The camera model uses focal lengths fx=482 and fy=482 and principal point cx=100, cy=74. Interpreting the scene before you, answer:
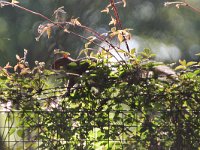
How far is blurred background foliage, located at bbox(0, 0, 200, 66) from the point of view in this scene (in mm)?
5930

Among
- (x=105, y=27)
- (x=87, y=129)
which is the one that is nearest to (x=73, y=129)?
(x=87, y=129)

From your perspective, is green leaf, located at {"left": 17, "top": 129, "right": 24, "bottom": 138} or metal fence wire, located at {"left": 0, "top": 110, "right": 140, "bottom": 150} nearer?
metal fence wire, located at {"left": 0, "top": 110, "right": 140, "bottom": 150}

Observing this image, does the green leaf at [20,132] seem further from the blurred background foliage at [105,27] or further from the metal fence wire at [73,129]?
the blurred background foliage at [105,27]

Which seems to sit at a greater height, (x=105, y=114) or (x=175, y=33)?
(x=175, y=33)

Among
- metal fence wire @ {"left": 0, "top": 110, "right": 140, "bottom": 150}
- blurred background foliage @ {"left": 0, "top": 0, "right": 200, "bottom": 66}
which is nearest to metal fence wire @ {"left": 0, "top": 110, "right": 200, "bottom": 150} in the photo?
metal fence wire @ {"left": 0, "top": 110, "right": 140, "bottom": 150}

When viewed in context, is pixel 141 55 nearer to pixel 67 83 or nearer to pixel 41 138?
pixel 67 83

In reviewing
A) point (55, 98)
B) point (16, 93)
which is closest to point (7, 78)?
point (16, 93)

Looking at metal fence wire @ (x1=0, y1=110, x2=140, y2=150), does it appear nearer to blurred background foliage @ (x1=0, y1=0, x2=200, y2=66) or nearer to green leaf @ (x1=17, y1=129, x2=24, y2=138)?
green leaf @ (x1=17, y1=129, x2=24, y2=138)

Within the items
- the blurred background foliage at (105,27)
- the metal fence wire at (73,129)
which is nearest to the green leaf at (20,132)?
the metal fence wire at (73,129)

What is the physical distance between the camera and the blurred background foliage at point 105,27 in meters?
5.93

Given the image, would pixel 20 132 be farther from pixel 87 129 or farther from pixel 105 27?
pixel 105 27

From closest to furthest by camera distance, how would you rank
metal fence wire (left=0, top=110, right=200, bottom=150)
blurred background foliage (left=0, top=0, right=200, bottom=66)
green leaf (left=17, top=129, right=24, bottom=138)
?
1. metal fence wire (left=0, top=110, right=200, bottom=150)
2. green leaf (left=17, top=129, right=24, bottom=138)
3. blurred background foliage (left=0, top=0, right=200, bottom=66)

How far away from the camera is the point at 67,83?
7.57ft

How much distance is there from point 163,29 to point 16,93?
4.23 meters
